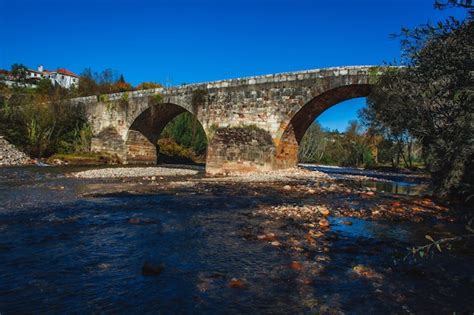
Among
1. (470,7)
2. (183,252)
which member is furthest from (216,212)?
(470,7)

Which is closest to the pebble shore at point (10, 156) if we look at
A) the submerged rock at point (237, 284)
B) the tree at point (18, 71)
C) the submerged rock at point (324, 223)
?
the submerged rock at point (324, 223)

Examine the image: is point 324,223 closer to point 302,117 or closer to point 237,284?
point 237,284

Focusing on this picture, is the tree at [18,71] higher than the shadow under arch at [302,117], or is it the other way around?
the tree at [18,71]

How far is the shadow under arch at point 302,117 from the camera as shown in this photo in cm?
1349

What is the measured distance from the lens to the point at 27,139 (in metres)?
19.6

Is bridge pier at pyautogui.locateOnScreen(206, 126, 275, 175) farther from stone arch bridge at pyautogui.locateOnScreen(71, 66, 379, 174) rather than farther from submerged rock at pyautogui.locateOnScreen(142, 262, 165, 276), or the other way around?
submerged rock at pyautogui.locateOnScreen(142, 262, 165, 276)

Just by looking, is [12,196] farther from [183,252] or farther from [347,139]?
[347,139]

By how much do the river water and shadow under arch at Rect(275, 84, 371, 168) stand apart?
8.63m

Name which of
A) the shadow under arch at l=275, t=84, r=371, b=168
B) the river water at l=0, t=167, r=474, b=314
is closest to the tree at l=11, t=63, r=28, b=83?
the shadow under arch at l=275, t=84, r=371, b=168

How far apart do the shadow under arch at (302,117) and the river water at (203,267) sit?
28.3 feet

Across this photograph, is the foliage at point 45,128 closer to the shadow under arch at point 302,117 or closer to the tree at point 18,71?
the shadow under arch at point 302,117

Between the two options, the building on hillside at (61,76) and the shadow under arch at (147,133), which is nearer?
the shadow under arch at (147,133)

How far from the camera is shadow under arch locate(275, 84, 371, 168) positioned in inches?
531

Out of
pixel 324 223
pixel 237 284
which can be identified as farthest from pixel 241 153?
pixel 237 284
